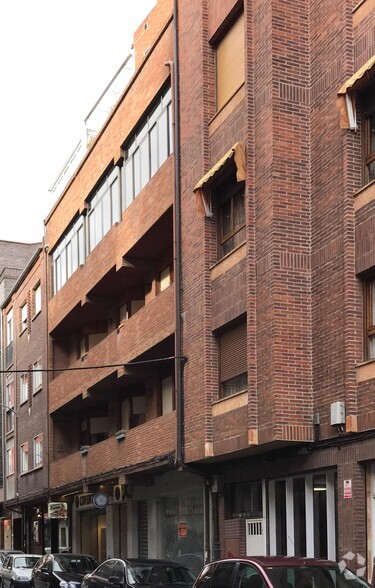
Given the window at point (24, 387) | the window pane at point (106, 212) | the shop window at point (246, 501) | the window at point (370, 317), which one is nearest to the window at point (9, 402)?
the window at point (24, 387)

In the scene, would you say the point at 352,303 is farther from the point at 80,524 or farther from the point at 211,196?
the point at 80,524

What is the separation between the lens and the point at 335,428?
16.2 metres

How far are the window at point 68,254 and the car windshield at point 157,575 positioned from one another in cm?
1454

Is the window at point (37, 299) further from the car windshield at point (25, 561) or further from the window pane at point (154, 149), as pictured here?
the window pane at point (154, 149)

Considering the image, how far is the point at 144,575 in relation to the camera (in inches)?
720

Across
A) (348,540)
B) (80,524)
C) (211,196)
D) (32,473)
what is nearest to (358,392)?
(348,540)

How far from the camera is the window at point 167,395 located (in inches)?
1029

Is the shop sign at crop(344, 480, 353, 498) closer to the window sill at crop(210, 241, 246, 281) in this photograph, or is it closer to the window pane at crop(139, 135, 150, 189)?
the window sill at crop(210, 241, 246, 281)

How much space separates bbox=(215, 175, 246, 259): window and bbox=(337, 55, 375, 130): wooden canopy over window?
3.55 meters

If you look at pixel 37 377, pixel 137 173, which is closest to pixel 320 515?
pixel 137 173

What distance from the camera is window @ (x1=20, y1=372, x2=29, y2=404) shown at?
41862 mm

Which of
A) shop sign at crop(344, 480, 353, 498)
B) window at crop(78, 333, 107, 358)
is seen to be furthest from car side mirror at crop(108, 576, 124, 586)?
window at crop(78, 333, 107, 358)

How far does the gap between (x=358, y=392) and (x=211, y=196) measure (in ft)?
21.3

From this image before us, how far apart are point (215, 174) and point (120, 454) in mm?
9766
